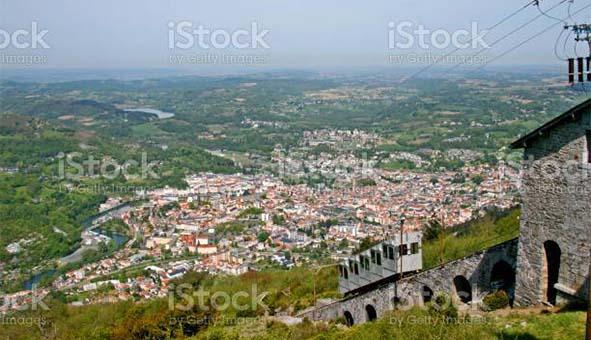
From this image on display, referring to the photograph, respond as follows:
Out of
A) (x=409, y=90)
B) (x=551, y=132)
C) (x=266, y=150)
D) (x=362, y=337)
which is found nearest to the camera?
(x=362, y=337)

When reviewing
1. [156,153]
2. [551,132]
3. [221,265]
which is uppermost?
[551,132]

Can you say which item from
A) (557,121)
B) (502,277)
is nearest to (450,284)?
(502,277)

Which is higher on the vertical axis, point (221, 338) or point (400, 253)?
point (400, 253)

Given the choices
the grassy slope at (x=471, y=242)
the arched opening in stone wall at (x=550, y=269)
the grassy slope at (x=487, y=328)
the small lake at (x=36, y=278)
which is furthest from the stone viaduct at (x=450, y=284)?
the small lake at (x=36, y=278)

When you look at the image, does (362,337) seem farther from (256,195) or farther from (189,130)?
(189,130)

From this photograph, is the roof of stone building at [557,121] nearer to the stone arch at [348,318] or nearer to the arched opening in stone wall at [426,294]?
the arched opening in stone wall at [426,294]

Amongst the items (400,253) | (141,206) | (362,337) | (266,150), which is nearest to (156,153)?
(266,150)

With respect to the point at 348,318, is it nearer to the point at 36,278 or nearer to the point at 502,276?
the point at 502,276

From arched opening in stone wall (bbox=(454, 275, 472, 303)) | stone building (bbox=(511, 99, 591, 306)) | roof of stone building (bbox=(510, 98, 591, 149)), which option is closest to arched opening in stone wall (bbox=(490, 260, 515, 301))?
arched opening in stone wall (bbox=(454, 275, 472, 303))
